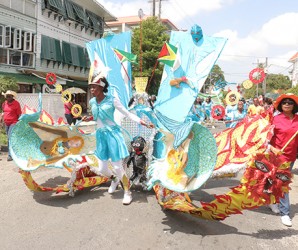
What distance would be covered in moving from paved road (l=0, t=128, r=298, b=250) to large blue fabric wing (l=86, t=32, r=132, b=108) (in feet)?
6.91

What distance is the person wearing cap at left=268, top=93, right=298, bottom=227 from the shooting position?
3477mm

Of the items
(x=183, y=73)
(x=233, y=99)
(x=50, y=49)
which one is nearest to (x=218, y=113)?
(x=233, y=99)

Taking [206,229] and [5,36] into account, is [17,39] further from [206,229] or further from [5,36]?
[206,229]

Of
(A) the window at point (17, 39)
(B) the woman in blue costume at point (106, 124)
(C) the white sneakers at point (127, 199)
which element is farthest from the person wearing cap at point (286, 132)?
(A) the window at point (17, 39)

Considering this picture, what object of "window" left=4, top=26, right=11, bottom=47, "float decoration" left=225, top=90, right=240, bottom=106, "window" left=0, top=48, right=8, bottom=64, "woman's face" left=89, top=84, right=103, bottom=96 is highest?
"window" left=4, top=26, right=11, bottom=47

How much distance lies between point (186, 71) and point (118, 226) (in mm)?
3326

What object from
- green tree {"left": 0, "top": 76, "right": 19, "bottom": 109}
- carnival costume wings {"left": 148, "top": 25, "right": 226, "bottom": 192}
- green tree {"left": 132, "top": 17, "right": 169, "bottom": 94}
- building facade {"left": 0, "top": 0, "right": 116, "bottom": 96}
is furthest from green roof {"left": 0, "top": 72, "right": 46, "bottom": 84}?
carnival costume wings {"left": 148, "top": 25, "right": 226, "bottom": 192}

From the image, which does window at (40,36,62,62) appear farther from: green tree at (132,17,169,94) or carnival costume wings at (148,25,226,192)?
carnival costume wings at (148,25,226,192)

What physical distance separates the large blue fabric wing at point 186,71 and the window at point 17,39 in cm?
1235

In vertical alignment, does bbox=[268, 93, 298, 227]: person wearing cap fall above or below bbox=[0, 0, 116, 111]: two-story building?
below

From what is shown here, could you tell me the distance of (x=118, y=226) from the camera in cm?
336

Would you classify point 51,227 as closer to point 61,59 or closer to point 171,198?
point 171,198

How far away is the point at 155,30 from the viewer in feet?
69.1

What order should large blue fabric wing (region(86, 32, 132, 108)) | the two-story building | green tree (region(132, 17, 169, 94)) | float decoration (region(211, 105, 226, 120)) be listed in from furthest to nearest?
1. green tree (region(132, 17, 169, 94))
2. the two-story building
3. float decoration (region(211, 105, 226, 120))
4. large blue fabric wing (region(86, 32, 132, 108))
